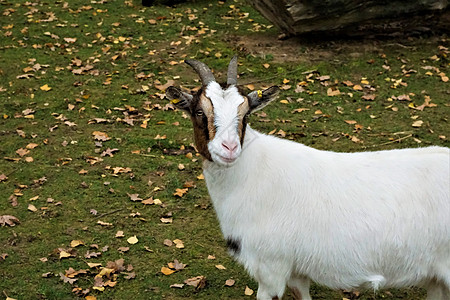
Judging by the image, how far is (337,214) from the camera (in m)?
4.81

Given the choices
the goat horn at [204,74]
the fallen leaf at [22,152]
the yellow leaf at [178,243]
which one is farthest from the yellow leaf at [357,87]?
the goat horn at [204,74]

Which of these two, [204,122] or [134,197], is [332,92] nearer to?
[134,197]

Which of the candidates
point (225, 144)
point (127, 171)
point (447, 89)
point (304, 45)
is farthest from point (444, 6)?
point (225, 144)

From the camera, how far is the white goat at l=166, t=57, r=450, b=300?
15.4ft

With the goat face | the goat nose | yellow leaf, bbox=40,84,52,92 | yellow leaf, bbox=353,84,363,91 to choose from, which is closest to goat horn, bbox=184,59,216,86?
the goat face

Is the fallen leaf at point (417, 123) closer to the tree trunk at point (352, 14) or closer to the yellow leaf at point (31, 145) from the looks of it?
the tree trunk at point (352, 14)

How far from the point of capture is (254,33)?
40.9ft

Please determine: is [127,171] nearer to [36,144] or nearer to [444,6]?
[36,144]

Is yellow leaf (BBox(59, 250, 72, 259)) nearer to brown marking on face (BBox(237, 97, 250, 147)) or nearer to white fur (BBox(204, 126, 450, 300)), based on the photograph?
white fur (BBox(204, 126, 450, 300))

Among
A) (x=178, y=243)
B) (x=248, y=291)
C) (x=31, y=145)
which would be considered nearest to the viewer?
(x=248, y=291)

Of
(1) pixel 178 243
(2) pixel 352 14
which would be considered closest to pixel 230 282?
(1) pixel 178 243

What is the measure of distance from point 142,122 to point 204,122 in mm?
4887

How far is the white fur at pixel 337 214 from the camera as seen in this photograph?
470 centimetres

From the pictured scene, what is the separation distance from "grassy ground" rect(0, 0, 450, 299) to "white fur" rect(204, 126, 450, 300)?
4.18 ft
